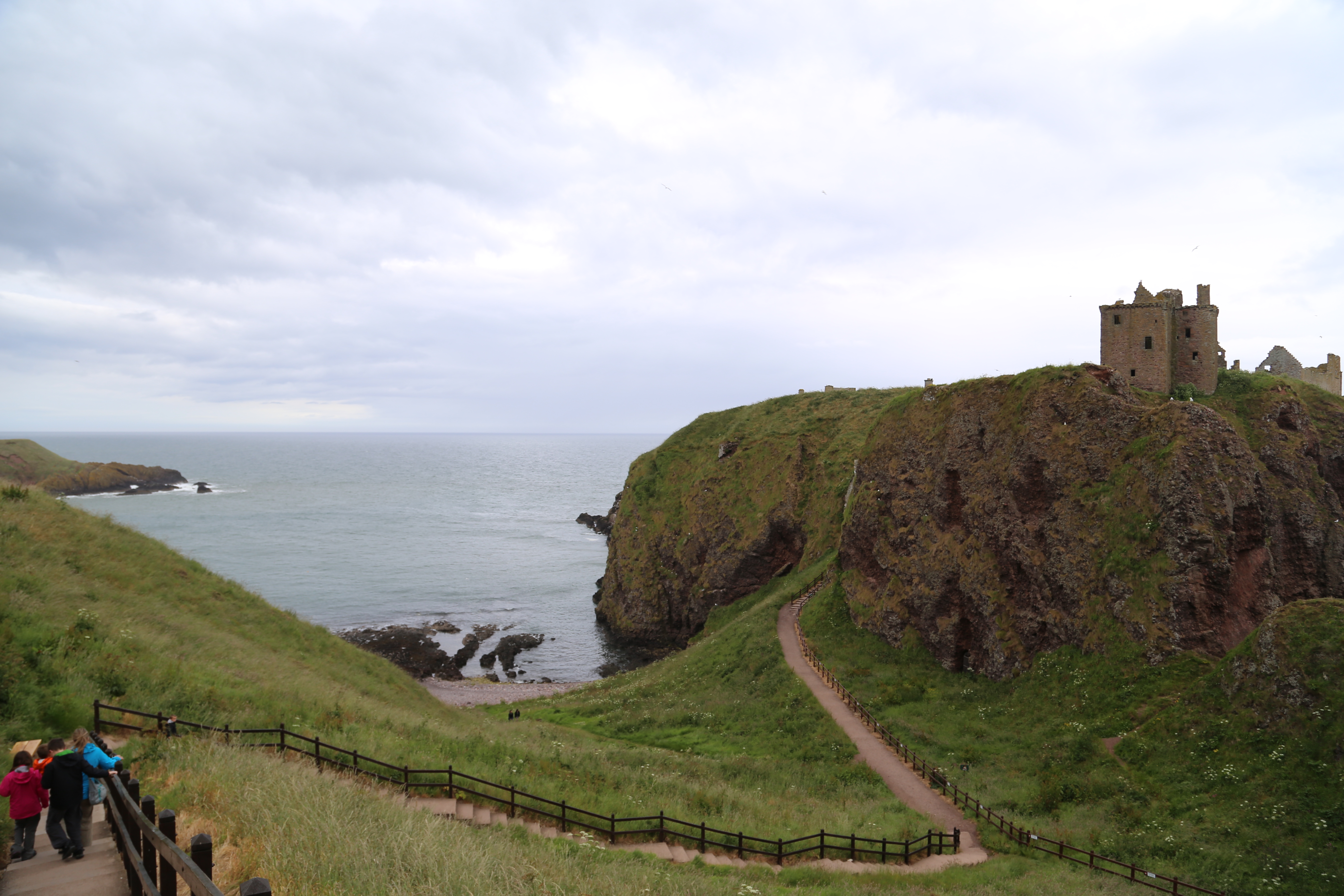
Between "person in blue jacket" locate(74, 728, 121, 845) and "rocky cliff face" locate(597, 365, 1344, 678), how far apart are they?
2916cm

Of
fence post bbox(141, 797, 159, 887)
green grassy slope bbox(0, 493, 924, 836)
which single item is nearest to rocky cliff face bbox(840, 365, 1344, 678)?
green grassy slope bbox(0, 493, 924, 836)

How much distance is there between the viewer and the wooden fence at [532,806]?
14.0 m

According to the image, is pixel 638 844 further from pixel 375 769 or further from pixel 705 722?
pixel 705 722

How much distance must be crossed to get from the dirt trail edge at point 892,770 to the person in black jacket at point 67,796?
1855cm

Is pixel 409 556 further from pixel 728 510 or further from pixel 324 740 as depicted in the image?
pixel 324 740

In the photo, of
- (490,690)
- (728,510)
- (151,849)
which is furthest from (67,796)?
(728,510)

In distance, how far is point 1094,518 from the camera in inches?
1073

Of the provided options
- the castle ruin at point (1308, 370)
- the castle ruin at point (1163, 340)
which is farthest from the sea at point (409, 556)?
the castle ruin at point (1308, 370)

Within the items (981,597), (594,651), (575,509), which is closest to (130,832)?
(981,597)

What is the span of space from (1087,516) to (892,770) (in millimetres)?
13602

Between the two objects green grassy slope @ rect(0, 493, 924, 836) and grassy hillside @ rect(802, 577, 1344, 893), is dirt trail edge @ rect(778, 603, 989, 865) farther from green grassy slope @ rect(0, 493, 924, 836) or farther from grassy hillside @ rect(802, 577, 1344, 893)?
green grassy slope @ rect(0, 493, 924, 836)

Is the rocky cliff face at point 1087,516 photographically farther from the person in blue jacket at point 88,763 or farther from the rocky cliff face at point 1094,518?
the person in blue jacket at point 88,763

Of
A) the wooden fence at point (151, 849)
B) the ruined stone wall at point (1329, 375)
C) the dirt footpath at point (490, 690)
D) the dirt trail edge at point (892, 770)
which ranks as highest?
the ruined stone wall at point (1329, 375)

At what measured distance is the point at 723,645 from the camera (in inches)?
1610
